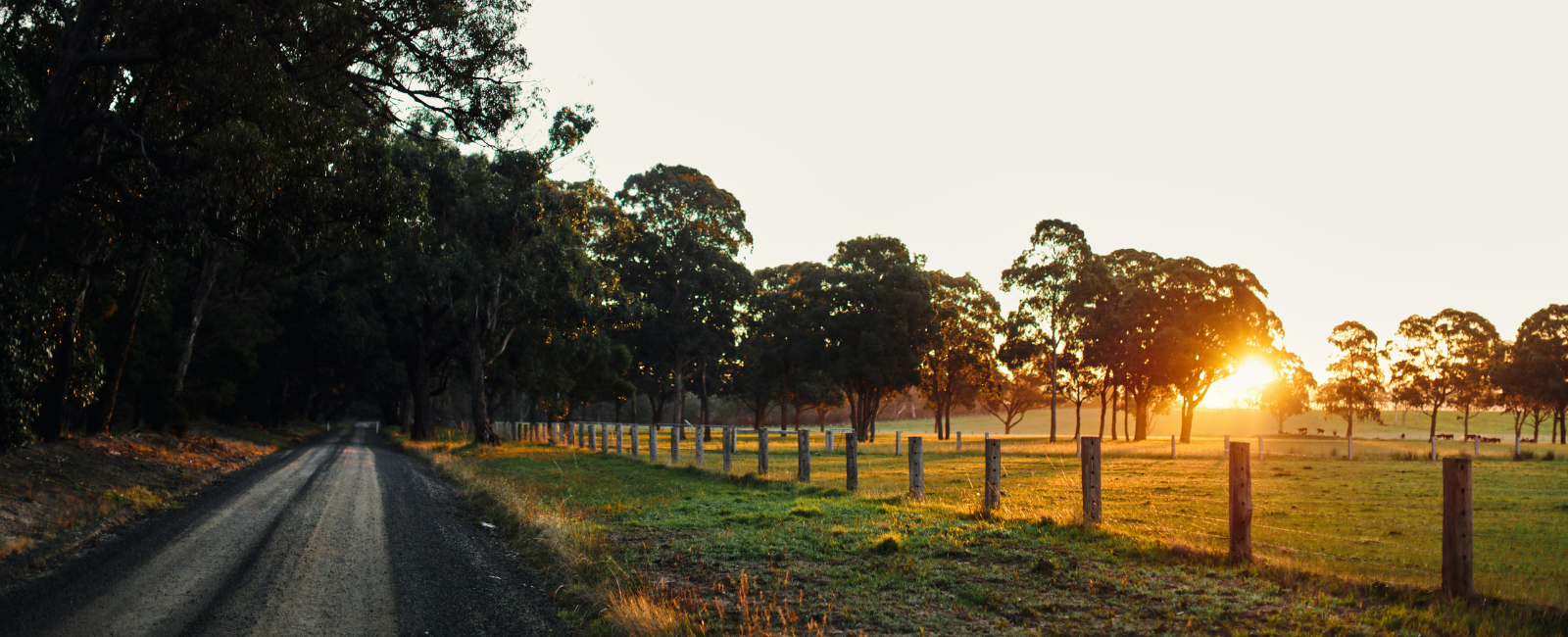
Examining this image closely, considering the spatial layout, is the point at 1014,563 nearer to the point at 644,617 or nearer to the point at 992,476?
the point at 644,617

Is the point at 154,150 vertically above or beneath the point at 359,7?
beneath

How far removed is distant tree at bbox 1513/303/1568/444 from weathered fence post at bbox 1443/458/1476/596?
236 feet

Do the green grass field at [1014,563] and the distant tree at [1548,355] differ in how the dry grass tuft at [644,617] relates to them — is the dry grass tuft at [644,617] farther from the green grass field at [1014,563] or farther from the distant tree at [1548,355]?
the distant tree at [1548,355]

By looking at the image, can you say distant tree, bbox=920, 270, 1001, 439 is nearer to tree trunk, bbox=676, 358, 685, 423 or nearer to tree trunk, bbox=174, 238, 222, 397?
tree trunk, bbox=676, 358, 685, 423

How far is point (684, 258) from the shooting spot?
52.8 m

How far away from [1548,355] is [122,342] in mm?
80627

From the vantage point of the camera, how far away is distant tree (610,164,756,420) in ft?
173

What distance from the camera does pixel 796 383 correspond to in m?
69.2

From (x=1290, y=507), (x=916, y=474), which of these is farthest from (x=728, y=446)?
(x=1290, y=507)

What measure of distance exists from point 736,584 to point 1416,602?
5.01 metres

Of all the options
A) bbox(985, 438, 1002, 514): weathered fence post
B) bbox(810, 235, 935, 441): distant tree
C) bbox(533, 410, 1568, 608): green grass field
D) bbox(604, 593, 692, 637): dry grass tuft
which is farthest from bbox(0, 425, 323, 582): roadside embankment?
bbox(810, 235, 935, 441): distant tree

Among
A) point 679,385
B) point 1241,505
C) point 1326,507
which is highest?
point 1241,505

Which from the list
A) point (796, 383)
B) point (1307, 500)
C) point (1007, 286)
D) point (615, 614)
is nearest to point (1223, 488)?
point (1307, 500)

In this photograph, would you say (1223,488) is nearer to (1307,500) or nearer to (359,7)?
(1307,500)
